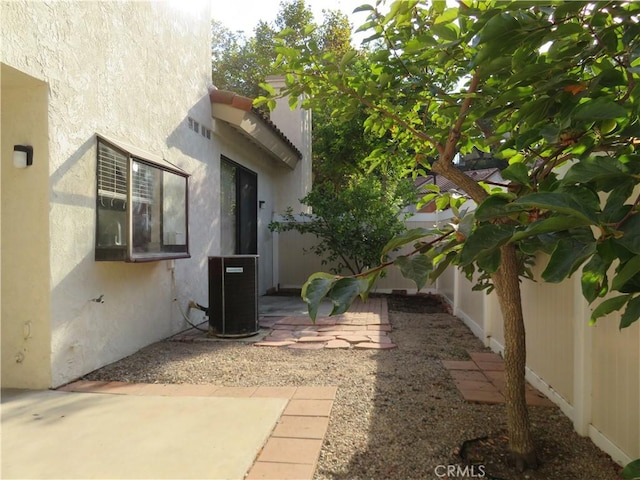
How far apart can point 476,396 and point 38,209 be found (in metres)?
3.83

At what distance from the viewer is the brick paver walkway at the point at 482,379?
330 centimetres

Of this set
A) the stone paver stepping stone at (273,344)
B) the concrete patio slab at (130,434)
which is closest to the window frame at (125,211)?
the concrete patio slab at (130,434)

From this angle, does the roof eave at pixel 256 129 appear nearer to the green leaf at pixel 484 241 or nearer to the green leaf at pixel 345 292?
the green leaf at pixel 345 292

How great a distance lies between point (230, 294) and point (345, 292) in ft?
14.2

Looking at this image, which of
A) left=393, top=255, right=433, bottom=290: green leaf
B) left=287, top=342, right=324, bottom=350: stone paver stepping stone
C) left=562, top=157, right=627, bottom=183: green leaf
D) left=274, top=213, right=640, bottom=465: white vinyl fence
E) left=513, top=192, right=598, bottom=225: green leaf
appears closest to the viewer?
left=513, top=192, right=598, bottom=225: green leaf

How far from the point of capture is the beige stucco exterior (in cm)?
335

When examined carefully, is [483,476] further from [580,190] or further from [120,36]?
[120,36]

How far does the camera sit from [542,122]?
1595mm

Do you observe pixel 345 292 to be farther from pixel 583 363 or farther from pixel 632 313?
pixel 583 363

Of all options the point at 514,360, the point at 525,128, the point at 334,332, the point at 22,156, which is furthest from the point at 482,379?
the point at 22,156

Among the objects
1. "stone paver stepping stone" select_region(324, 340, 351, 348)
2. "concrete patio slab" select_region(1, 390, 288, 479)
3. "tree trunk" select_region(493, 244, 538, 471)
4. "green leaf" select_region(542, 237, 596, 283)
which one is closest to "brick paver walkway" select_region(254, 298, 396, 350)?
"stone paver stepping stone" select_region(324, 340, 351, 348)

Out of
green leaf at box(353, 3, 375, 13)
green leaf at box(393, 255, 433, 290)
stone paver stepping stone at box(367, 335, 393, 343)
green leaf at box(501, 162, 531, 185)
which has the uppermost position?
green leaf at box(353, 3, 375, 13)

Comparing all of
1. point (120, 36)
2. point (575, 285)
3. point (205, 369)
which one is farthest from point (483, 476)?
point (120, 36)

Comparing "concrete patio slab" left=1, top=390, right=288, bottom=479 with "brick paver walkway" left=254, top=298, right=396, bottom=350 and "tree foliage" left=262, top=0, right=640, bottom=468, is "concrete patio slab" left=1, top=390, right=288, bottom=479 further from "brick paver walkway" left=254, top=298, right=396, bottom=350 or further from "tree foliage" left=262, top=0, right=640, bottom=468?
"brick paver walkway" left=254, top=298, right=396, bottom=350
